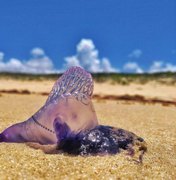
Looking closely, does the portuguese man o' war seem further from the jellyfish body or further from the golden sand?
the golden sand

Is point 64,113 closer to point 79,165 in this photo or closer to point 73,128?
point 73,128

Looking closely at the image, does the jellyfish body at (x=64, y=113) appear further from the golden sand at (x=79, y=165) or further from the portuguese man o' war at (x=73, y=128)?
the golden sand at (x=79, y=165)

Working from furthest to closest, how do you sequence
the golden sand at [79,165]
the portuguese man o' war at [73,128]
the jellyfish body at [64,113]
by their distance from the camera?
the jellyfish body at [64,113]
the portuguese man o' war at [73,128]
the golden sand at [79,165]

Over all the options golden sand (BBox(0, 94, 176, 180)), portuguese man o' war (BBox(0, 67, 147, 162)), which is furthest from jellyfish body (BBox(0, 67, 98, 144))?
golden sand (BBox(0, 94, 176, 180))

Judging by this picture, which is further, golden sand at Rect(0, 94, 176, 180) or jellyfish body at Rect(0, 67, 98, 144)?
jellyfish body at Rect(0, 67, 98, 144)

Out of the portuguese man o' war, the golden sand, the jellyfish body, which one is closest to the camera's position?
the golden sand

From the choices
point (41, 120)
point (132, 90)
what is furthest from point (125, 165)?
point (132, 90)

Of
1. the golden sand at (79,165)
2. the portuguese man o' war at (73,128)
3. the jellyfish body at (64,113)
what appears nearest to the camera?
the golden sand at (79,165)

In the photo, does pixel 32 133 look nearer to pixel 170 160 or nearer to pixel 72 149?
pixel 72 149

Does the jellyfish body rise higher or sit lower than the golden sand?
higher

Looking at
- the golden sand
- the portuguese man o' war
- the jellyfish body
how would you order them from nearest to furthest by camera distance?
the golden sand
the portuguese man o' war
the jellyfish body

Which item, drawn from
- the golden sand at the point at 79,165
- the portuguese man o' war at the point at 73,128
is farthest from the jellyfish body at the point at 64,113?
the golden sand at the point at 79,165
